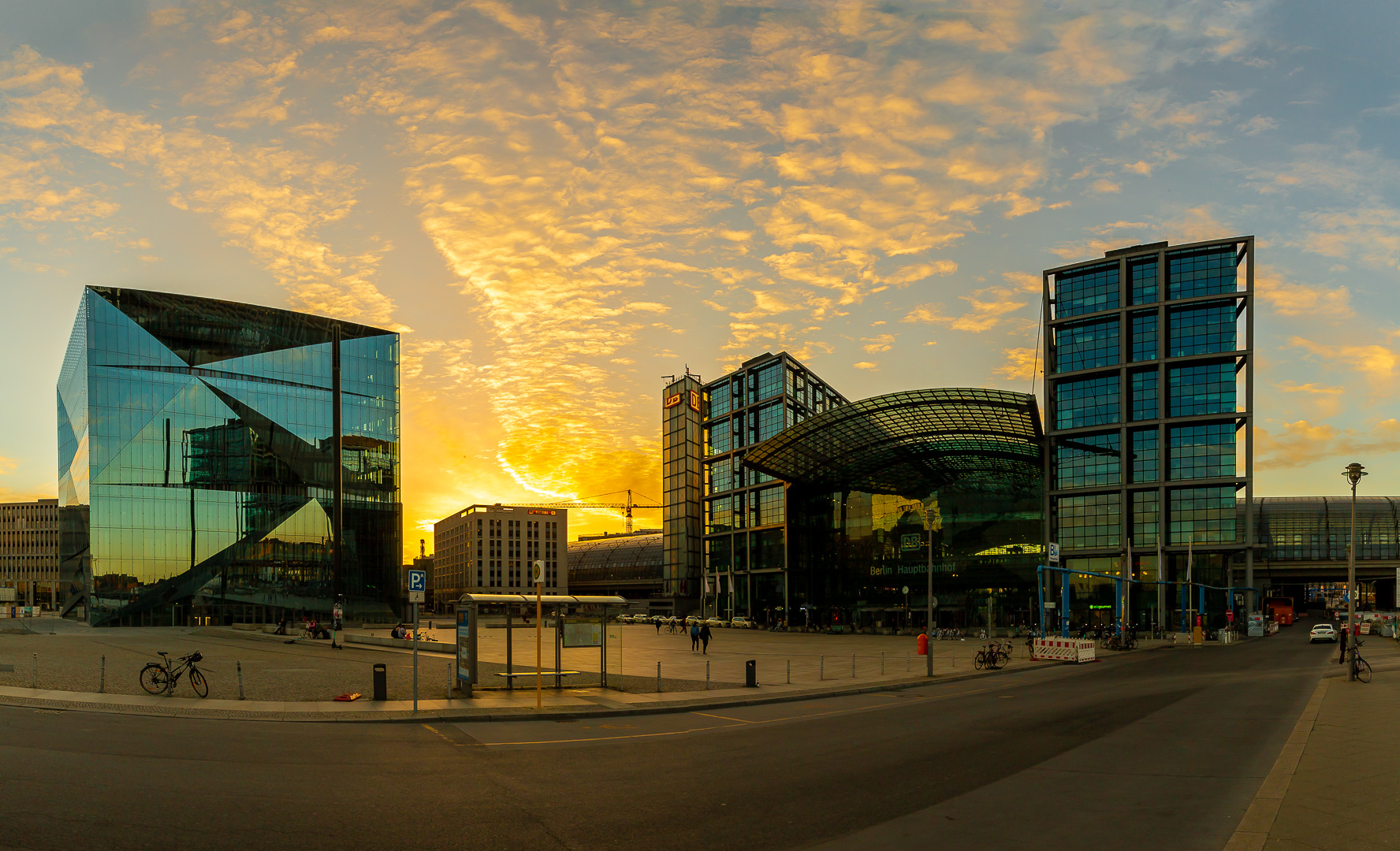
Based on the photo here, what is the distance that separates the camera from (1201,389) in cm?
8394

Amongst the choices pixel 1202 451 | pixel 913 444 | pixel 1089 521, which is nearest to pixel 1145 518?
pixel 1089 521

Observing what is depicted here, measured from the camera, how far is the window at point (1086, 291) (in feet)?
293

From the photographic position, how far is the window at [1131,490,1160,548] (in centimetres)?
8500

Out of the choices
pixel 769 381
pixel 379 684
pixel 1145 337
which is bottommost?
pixel 379 684

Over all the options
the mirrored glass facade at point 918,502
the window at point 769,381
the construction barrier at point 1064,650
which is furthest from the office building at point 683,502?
the construction barrier at point 1064,650

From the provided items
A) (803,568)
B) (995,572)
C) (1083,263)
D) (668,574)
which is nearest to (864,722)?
(995,572)

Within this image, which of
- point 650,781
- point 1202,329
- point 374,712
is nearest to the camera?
point 650,781

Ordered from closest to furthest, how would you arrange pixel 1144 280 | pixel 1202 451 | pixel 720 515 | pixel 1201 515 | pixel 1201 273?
1. pixel 1201 515
2. pixel 1202 451
3. pixel 1201 273
4. pixel 1144 280
5. pixel 720 515

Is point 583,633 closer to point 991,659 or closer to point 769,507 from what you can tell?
point 991,659

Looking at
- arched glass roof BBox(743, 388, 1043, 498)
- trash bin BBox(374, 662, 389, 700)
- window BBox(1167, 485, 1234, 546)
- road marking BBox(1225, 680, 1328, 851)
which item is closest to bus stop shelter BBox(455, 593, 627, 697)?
trash bin BBox(374, 662, 389, 700)

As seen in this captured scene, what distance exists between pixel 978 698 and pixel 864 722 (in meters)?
7.55

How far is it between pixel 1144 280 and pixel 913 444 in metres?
26.8

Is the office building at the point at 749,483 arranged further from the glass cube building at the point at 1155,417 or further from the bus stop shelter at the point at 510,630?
the bus stop shelter at the point at 510,630

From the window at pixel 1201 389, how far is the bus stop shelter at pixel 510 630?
240ft
